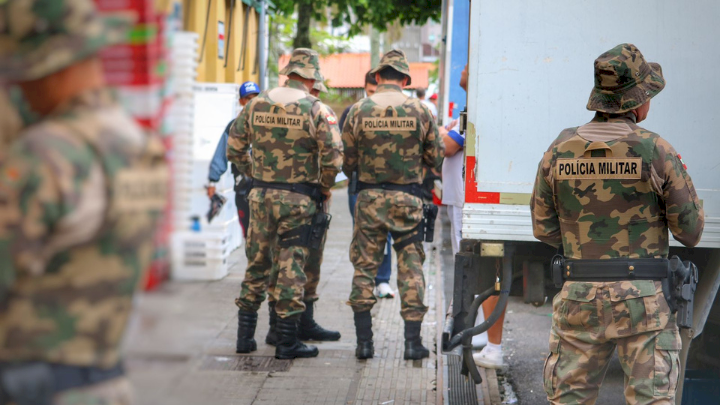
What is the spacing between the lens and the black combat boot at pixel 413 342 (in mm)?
5973

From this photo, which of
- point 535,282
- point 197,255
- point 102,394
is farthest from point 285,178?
point 102,394

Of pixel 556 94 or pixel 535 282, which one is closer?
pixel 556 94

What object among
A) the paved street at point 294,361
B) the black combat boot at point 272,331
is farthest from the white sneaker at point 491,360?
the black combat boot at point 272,331

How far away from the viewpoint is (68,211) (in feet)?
4.59

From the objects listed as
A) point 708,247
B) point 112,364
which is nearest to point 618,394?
point 708,247

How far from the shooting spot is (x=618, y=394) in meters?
5.44

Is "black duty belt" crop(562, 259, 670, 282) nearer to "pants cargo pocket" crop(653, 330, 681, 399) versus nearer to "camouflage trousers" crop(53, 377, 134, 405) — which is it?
"pants cargo pocket" crop(653, 330, 681, 399)

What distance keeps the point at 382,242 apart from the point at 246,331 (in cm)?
116

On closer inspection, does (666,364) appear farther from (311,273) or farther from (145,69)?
(311,273)

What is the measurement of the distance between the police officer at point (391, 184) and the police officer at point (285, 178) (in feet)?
1.00

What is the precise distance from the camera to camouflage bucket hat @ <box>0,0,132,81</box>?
4.47ft

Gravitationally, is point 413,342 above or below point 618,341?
below

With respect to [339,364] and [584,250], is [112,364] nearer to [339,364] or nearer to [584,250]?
[584,250]

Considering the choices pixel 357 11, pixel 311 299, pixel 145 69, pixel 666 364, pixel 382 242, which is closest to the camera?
pixel 145 69
